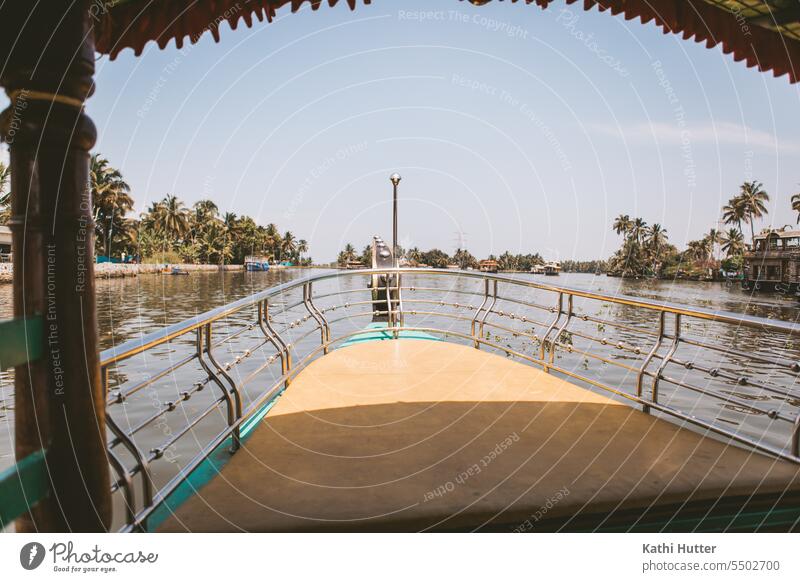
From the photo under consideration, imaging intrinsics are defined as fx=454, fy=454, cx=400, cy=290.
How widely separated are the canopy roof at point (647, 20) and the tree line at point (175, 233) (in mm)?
53459

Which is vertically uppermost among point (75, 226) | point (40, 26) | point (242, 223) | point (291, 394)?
point (242, 223)

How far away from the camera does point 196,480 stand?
99.4 inches

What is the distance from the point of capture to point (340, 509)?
2.24m

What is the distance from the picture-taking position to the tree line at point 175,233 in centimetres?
5181

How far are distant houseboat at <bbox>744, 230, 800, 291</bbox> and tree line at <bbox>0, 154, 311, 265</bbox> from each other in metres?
47.4

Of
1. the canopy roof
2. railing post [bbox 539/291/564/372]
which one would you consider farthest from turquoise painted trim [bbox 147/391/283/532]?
railing post [bbox 539/291/564/372]

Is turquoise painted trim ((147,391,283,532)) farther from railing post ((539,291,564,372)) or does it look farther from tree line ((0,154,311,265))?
tree line ((0,154,311,265))

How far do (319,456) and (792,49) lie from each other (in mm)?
3705

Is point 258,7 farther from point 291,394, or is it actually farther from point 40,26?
point 291,394

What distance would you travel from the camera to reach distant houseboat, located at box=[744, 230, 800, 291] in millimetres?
36388
